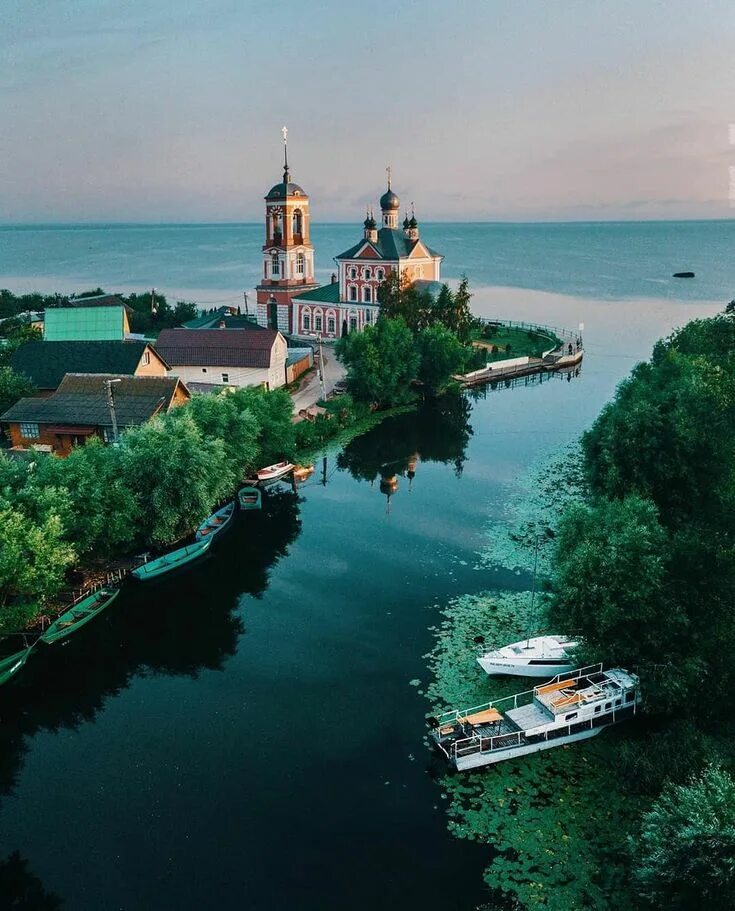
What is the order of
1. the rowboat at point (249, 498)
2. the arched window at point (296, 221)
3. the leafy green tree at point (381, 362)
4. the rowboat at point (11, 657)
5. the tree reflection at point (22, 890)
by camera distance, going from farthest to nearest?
the arched window at point (296, 221) → the leafy green tree at point (381, 362) → the rowboat at point (249, 498) → the rowboat at point (11, 657) → the tree reflection at point (22, 890)

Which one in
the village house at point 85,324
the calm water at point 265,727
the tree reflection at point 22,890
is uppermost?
the village house at point 85,324

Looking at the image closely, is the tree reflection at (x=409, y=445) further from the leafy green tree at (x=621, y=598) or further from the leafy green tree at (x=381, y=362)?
the leafy green tree at (x=621, y=598)

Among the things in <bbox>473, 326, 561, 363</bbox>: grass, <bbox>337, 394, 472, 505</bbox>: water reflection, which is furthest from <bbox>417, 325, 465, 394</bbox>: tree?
<bbox>473, 326, 561, 363</bbox>: grass

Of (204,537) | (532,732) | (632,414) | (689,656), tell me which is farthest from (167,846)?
(632,414)

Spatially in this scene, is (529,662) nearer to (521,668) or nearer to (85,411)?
(521,668)

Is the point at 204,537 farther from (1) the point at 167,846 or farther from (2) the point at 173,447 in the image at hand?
(1) the point at 167,846

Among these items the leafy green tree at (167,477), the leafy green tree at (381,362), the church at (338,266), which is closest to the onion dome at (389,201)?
the church at (338,266)

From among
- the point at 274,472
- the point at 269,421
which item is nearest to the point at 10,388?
the point at 269,421
